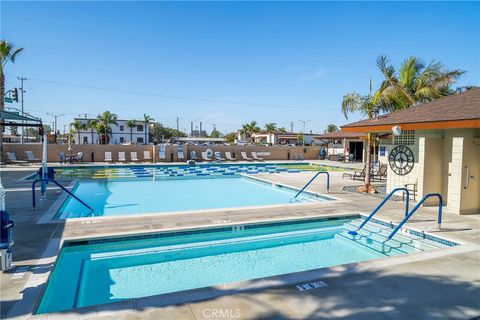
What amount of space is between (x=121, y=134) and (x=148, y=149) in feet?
138

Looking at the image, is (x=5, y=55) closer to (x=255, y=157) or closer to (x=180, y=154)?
(x=180, y=154)

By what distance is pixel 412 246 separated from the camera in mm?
6598

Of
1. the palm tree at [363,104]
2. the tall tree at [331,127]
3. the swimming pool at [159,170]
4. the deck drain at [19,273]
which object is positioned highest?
the tall tree at [331,127]

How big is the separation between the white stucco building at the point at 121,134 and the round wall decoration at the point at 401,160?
5858 centimetres

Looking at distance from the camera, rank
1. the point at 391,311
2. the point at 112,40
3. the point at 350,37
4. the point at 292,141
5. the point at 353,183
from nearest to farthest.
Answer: the point at 391,311 → the point at 353,183 → the point at 350,37 → the point at 112,40 → the point at 292,141

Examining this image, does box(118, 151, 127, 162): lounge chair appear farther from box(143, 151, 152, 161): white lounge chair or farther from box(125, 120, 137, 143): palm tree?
box(125, 120, 137, 143): palm tree

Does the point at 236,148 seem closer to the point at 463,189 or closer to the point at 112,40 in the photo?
the point at 112,40

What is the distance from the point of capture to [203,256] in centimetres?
650

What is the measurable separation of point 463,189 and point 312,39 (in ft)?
50.8

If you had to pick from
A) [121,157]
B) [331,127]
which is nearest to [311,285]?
[121,157]

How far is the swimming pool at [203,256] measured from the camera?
5086mm

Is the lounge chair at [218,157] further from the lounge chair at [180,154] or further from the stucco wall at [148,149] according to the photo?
the lounge chair at [180,154]

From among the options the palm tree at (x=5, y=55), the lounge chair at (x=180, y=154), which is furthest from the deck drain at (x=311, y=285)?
the palm tree at (x=5, y=55)

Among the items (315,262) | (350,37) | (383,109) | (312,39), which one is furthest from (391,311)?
(312,39)
